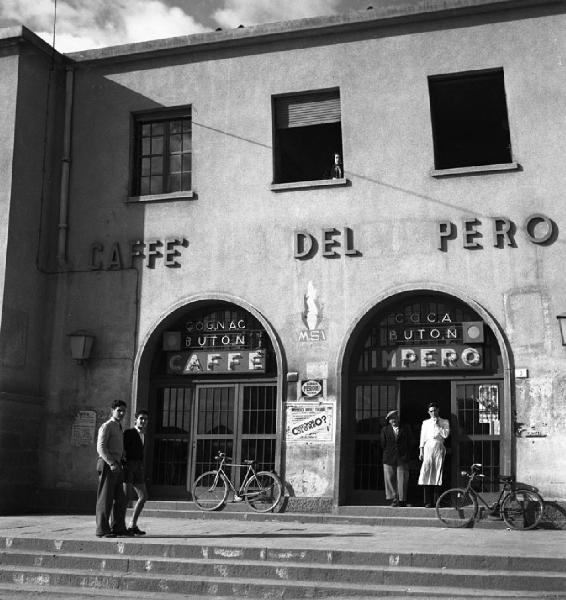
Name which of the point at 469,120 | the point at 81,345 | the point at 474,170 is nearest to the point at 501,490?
the point at 474,170

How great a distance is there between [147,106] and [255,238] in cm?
340

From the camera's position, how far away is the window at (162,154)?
1698 cm

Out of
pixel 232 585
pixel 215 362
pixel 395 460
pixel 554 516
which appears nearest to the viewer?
pixel 232 585

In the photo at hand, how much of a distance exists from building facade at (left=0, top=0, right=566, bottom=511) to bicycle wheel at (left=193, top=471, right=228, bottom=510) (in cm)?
40

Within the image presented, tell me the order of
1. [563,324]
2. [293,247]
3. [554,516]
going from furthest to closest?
[293,247] → [563,324] → [554,516]

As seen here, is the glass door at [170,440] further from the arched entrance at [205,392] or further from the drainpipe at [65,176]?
the drainpipe at [65,176]

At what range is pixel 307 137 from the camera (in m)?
16.7

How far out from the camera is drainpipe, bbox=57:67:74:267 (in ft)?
55.2

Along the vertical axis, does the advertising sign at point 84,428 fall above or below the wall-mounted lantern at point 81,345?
below

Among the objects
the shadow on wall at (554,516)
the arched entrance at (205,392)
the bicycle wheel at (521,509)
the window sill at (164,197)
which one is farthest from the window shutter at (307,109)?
the shadow on wall at (554,516)

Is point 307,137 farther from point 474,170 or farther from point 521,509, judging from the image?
point 521,509

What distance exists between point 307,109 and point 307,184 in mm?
1465

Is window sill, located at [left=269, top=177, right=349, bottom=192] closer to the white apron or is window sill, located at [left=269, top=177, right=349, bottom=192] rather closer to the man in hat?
the man in hat

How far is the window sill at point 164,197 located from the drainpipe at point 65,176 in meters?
1.24
